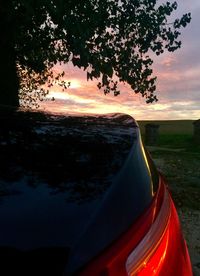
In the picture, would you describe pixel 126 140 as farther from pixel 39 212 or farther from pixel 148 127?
pixel 148 127

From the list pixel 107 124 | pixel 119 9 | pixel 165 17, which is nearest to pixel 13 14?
pixel 119 9

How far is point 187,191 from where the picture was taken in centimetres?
1214

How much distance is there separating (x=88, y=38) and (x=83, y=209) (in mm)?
13301

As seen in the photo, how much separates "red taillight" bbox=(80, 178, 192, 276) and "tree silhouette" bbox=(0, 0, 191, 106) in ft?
41.3

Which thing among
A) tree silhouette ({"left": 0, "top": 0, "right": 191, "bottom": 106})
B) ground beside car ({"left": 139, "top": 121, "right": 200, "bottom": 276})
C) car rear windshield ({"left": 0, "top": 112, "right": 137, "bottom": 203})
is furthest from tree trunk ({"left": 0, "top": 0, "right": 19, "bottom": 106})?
car rear windshield ({"left": 0, "top": 112, "right": 137, "bottom": 203})

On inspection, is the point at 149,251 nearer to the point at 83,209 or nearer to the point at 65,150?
the point at 83,209

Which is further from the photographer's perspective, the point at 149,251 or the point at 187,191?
the point at 187,191

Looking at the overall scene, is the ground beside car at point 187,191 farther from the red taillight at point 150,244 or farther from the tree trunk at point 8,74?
the tree trunk at point 8,74

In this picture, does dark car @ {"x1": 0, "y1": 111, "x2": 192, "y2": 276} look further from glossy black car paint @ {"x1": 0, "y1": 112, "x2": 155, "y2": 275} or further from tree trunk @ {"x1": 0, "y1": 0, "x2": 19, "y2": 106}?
tree trunk @ {"x1": 0, "y1": 0, "x2": 19, "y2": 106}

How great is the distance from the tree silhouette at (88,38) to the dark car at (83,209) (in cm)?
1218

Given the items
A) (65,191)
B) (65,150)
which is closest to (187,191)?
(65,150)

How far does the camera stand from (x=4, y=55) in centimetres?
1711

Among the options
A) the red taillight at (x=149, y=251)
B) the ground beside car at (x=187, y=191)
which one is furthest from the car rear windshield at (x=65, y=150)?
the ground beside car at (x=187, y=191)

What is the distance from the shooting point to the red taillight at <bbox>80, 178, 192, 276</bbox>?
1.68 meters
